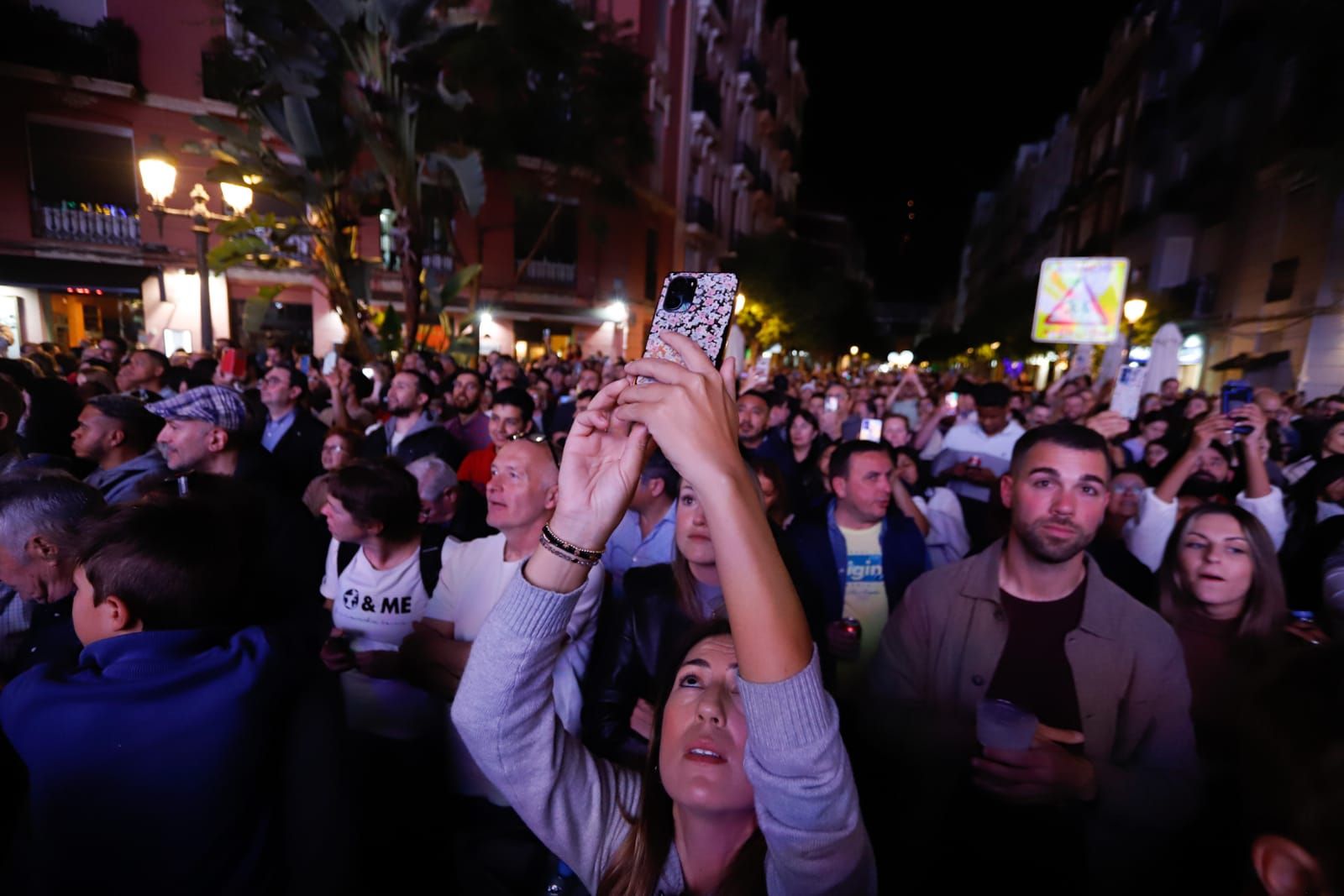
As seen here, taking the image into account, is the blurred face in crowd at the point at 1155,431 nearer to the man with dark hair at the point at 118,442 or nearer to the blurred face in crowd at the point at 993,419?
the blurred face in crowd at the point at 993,419

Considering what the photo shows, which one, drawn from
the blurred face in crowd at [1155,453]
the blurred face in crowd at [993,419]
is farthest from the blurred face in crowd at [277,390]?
the blurred face in crowd at [1155,453]

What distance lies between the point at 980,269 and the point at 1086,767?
8639 cm

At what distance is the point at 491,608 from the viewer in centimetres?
244

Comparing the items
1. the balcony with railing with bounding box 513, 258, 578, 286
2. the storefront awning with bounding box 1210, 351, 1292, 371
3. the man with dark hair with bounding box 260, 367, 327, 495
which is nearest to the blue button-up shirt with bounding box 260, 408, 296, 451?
the man with dark hair with bounding box 260, 367, 327, 495

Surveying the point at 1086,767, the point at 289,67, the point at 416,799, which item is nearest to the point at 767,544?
the point at 1086,767

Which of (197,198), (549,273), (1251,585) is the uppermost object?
(549,273)

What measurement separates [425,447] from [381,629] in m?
2.22

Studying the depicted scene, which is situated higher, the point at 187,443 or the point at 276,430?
the point at 187,443

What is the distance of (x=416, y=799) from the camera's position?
2.70 meters

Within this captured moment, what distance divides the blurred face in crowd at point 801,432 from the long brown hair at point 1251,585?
405 centimetres

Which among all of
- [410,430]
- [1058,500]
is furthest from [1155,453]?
[410,430]

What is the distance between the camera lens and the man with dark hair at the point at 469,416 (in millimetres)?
6277

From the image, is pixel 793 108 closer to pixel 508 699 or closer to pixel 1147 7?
pixel 1147 7

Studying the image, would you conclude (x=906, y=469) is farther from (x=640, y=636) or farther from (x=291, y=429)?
(x=291, y=429)
